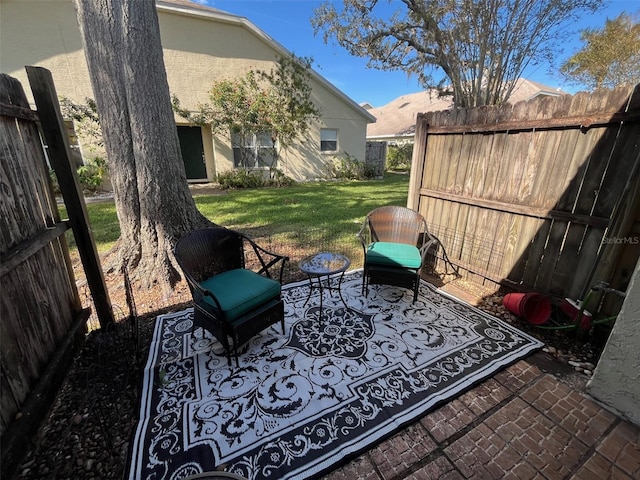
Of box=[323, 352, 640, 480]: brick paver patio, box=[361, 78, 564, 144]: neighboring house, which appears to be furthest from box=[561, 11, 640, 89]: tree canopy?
box=[323, 352, 640, 480]: brick paver patio

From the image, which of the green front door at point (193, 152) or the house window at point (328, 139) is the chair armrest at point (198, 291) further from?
the house window at point (328, 139)

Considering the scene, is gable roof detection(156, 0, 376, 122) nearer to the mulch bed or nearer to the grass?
the grass

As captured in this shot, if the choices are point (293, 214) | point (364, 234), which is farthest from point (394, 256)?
point (293, 214)

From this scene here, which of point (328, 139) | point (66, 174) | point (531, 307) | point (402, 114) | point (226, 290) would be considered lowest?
point (531, 307)

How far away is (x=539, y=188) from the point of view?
115 inches

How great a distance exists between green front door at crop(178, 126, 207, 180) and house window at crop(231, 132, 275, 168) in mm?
A: 1347

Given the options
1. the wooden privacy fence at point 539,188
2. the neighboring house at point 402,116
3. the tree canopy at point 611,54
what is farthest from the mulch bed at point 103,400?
the neighboring house at point 402,116

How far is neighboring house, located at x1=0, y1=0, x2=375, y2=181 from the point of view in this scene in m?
8.15

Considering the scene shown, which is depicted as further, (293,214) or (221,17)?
(221,17)

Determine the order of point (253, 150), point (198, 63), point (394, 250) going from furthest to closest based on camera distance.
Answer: point (253, 150) < point (198, 63) < point (394, 250)

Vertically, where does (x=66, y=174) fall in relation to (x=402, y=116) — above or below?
below

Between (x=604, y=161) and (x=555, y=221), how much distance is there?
0.64m

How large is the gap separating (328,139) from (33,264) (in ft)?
40.2

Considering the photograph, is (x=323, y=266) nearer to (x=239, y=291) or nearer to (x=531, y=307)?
(x=239, y=291)
